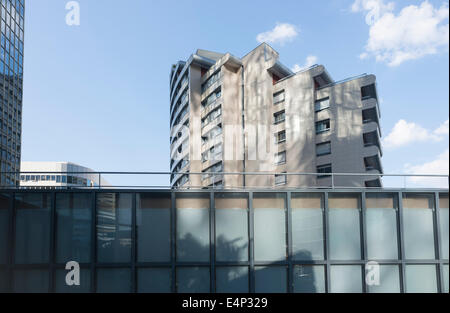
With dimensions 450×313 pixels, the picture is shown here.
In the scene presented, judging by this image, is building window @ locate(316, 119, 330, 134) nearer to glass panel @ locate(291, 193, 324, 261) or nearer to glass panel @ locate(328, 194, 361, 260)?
glass panel @ locate(328, 194, 361, 260)

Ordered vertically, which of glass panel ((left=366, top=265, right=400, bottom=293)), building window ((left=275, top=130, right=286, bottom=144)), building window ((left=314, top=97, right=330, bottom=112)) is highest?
building window ((left=314, top=97, right=330, bottom=112))

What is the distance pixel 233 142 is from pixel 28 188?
48025 millimetres

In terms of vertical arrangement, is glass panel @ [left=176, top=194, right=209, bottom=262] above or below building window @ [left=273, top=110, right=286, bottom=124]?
below

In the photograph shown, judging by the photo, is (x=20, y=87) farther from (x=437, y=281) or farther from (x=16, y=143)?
(x=437, y=281)

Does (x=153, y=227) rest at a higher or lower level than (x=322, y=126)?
lower

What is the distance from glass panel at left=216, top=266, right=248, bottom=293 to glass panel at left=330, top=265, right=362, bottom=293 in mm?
2360

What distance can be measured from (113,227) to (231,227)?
10.2 ft

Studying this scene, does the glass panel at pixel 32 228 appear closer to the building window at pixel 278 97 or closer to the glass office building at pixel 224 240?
the glass office building at pixel 224 240

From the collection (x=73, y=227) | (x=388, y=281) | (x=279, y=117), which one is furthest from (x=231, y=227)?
(x=279, y=117)

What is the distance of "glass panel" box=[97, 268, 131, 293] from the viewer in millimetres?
11164

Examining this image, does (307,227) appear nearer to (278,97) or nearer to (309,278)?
(309,278)

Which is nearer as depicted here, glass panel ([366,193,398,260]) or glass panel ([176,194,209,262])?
glass panel ([176,194,209,262])

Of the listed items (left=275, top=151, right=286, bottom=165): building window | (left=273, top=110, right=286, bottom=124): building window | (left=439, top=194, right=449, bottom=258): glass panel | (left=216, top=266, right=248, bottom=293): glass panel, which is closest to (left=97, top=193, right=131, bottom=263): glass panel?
(left=216, top=266, right=248, bottom=293): glass panel

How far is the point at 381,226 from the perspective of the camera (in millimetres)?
12008
